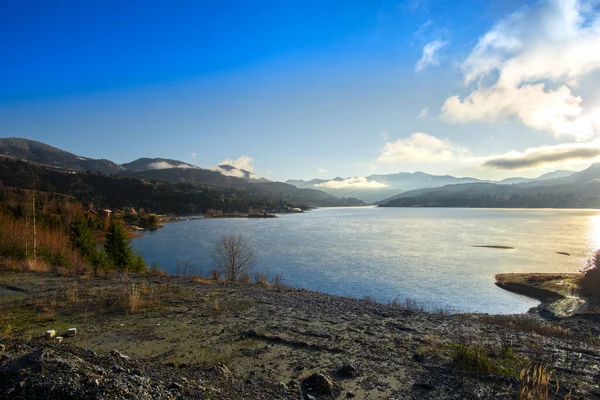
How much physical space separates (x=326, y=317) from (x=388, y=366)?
17.0ft

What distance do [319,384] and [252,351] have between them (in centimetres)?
265

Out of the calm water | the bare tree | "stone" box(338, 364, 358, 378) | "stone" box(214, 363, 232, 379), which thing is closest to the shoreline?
the calm water

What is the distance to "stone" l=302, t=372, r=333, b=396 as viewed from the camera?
653 centimetres

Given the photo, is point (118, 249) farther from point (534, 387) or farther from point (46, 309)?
point (534, 387)

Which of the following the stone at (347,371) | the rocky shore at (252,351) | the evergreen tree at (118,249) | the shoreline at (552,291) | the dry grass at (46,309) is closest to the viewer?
the rocky shore at (252,351)

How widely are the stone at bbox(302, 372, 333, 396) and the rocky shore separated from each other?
0.9 inches

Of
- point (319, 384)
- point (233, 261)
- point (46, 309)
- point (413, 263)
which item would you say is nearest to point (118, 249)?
point (233, 261)

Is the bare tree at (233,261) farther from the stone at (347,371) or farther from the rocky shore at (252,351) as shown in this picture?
the stone at (347,371)

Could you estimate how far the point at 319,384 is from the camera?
6664mm

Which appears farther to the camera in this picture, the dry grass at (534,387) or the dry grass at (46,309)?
the dry grass at (46,309)

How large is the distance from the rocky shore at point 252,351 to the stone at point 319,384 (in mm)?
22

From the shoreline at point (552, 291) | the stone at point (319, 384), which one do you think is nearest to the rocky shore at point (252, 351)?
the stone at point (319, 384)

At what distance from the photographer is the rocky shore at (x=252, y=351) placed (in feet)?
17.2

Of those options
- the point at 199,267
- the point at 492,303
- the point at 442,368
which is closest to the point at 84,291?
the point at 442,368
